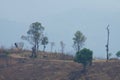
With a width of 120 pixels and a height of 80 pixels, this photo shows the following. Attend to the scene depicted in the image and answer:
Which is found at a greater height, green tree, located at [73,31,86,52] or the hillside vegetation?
green tree, located at [73,31,86,52]

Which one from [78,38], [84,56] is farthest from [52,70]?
[78,38]

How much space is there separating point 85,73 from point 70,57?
13333 mm

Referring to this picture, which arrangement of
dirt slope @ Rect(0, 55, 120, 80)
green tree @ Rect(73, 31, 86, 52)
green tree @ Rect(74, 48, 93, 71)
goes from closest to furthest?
green tree @ Rect(74, 48, 93, 71) < dirt slope @ Rect(0, 55, 120, 80) < green tree @ Rect(73, 31, 86, 52)

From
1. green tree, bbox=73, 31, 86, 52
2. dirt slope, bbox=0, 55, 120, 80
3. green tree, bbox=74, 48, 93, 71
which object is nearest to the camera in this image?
green tree, bbox=74, 48, 93, 71

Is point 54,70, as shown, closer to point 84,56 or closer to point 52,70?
point 52,70

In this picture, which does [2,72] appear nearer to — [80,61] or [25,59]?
[25,59]

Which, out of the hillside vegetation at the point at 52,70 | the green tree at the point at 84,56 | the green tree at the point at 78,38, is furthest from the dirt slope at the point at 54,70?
the green tree at the point at 78,38

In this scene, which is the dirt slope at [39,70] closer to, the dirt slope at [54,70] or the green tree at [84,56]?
the dirt slope at [54,70]

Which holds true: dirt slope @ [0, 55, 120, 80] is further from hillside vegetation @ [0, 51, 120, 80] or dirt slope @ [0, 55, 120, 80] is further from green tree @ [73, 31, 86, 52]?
green tree @ [73, 31, 86, 52]

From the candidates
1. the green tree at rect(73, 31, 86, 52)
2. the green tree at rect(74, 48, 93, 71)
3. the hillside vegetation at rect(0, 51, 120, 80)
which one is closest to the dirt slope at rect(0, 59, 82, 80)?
the hillside vegetation at rect(0, 51, 120, 80)

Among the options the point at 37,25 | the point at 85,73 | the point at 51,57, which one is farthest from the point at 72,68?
the point at 37,25

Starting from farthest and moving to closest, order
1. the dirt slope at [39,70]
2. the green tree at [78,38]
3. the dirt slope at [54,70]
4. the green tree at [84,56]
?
→ the green tree at [78,38] < the dirt slope at [39,70] < the dirt slope at [54,70] < the green tree at [84,56]

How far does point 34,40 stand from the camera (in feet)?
329

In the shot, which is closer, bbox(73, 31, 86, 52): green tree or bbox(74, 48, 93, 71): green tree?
bbox(74, 48, 93, 71): green tree
